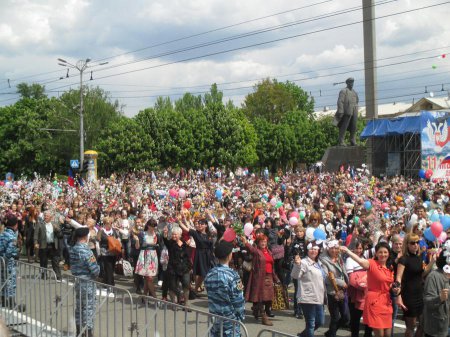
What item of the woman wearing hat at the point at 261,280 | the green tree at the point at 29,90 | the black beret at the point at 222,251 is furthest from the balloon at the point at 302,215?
the green tree at the point at 29,90

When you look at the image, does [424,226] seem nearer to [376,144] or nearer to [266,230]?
[266,230]

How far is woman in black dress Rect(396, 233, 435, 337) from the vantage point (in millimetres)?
7695

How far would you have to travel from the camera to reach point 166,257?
36.9ft

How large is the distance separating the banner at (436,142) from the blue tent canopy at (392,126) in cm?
64

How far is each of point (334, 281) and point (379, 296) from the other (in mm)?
1280

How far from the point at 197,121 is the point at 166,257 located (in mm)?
45811

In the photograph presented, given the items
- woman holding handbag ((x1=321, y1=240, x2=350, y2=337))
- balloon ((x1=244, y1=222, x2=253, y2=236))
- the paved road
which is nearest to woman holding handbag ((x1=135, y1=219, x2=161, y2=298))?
balloon ((x1=244, y1=222, x2=253, y2=236))

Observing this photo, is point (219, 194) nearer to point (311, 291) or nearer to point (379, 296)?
point (311, 291)

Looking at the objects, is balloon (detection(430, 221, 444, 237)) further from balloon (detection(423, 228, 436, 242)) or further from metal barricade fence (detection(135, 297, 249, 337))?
metal barricade fence (detection(135, 297, 249, 337))

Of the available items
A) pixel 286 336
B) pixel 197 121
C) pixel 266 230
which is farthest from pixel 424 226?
pixel 197 121

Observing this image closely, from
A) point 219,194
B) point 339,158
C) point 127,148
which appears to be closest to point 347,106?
point 339,158

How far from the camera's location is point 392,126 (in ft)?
113

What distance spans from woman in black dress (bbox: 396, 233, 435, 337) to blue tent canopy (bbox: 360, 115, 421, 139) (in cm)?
2595

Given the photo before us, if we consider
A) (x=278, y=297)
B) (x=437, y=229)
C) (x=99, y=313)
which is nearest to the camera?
(x=99, y=313)
